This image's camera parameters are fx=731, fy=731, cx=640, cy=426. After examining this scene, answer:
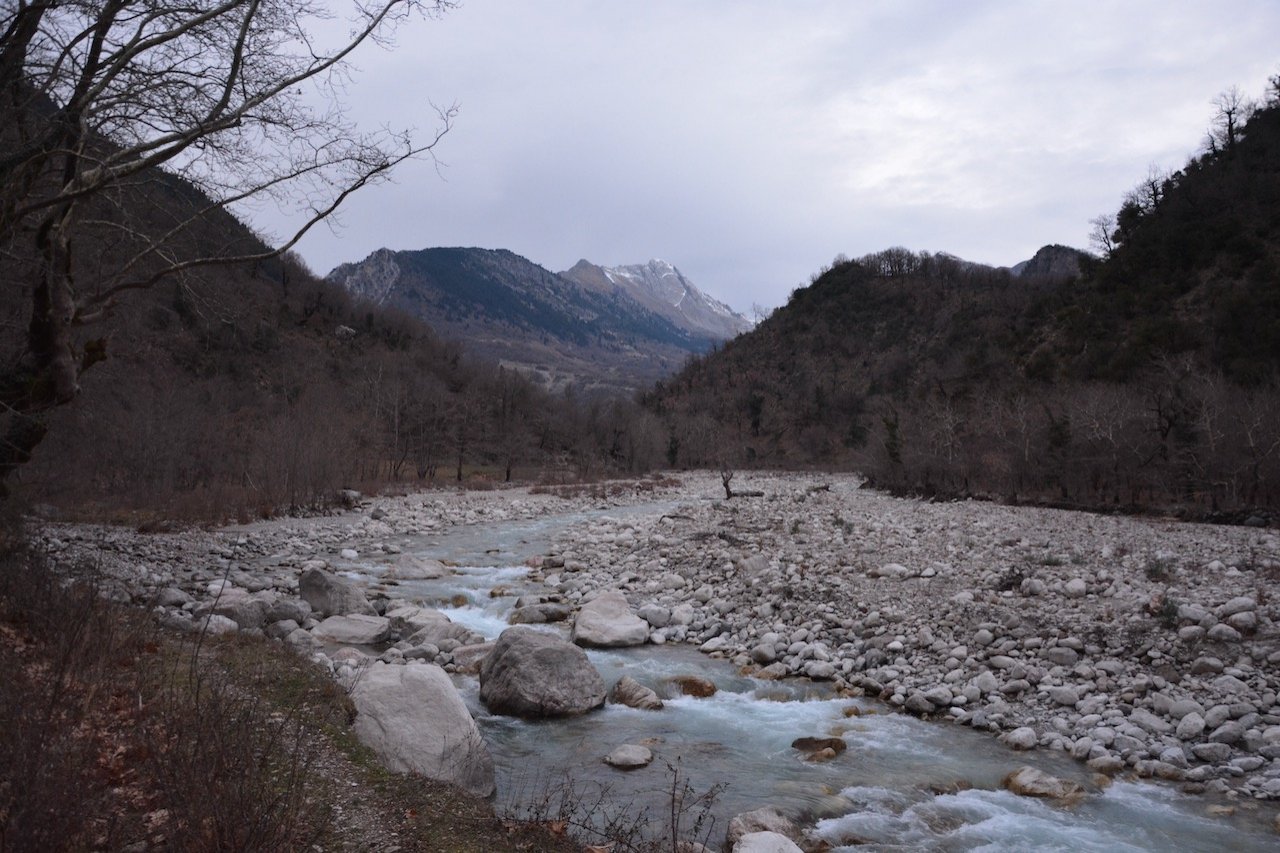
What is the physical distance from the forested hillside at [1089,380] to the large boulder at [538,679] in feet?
72.0

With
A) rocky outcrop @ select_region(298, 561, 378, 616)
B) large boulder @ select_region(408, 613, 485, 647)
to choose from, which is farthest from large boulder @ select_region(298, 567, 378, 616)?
large boulder @ select_region(408, 613, 485, 647)

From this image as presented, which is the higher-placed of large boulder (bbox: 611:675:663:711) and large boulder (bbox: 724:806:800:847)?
large boulder (bbox: 724:806:800:847)

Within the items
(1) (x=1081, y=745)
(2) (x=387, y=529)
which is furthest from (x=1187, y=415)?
(2) (x=387, y=529)

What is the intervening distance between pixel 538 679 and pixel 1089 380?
135 feet

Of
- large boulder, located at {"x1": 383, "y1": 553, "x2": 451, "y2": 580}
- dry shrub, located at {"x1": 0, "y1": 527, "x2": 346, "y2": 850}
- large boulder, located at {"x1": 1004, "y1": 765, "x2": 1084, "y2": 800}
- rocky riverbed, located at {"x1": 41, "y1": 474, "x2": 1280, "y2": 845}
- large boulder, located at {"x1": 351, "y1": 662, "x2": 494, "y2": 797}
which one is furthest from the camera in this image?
large boulder, located at {"x1": 383, "y1": 553, "x2": 451, "y2": 580}

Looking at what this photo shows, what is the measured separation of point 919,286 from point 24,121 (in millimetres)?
107818

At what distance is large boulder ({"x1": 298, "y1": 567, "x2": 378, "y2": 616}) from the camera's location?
11.8 meters

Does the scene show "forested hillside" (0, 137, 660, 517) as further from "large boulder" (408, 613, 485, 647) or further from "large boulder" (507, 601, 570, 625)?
"large boulder" (507, 601, 570, 625)

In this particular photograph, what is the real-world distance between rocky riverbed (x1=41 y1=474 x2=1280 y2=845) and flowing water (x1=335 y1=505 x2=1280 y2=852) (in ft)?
1.44

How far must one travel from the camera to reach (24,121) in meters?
6.41

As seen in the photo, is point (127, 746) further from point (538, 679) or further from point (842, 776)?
point (842, 776)

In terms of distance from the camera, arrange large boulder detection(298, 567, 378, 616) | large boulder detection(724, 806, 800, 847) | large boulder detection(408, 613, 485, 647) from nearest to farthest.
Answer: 1. large boulder detection(724, 806, 800, 847)
2. large boulder detection(408, 613, 485, 647)
3. large boulder detection(298, 567, 378, 616)

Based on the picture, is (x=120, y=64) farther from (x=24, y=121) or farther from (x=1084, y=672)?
(x=1084, y=672)

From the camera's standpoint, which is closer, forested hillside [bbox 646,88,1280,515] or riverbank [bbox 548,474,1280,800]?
riverbank [bbox 548,474,1280,800]
